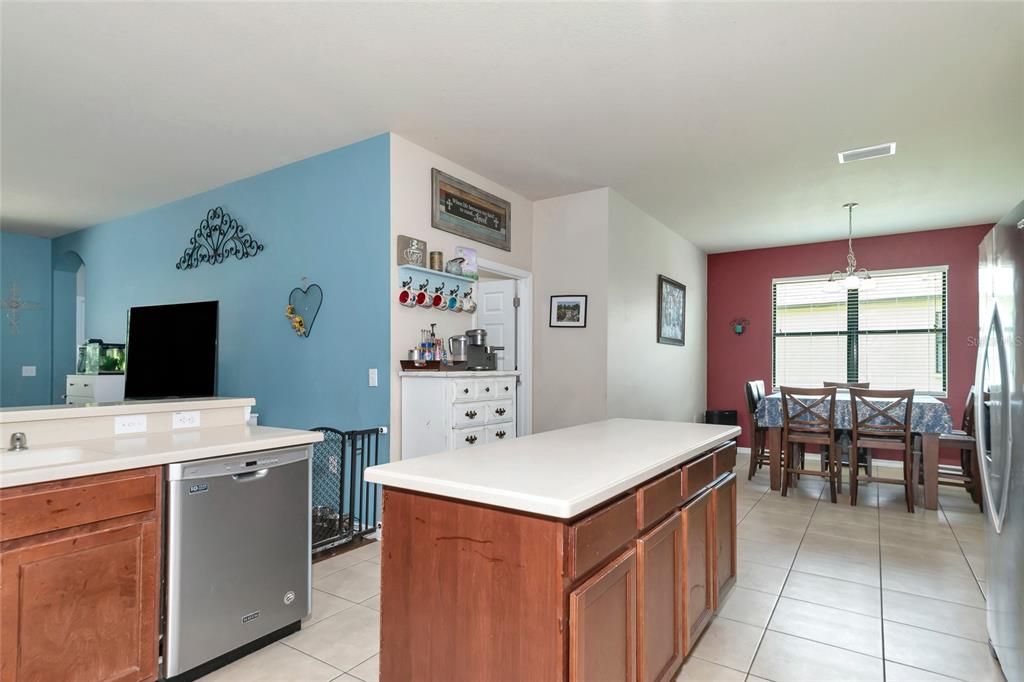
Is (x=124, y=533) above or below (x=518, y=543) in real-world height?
below

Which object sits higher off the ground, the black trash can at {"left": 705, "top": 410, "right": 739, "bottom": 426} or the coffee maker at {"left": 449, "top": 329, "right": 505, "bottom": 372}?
the coffee maker at {"left": 449, "top": 329, "right": 505, "bottom": 372}

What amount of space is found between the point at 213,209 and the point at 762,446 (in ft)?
19.6

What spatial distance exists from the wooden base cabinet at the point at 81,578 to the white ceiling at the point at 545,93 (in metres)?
2.14

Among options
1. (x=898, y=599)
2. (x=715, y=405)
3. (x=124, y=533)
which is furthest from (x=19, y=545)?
(x=715, y=405)

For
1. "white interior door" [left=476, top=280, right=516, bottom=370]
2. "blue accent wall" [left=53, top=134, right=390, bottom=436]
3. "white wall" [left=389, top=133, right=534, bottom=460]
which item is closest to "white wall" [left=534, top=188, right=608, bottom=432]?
"white interior door" [left=476, top=280, right=516, bottom=370]

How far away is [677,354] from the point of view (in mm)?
6406

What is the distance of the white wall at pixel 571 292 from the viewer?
480 cm

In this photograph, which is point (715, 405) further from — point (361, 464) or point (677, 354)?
point (361, 464)

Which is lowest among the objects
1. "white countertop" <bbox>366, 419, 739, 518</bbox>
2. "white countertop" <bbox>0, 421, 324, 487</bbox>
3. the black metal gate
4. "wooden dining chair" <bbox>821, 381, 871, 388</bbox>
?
the black metal gate

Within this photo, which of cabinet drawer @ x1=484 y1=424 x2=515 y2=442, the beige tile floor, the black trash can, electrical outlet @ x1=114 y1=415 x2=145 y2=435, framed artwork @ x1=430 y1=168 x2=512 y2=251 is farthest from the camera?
the black trash can

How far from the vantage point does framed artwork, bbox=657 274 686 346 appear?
19.3 ft

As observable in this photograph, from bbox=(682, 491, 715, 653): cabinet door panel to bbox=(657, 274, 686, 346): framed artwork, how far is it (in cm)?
383

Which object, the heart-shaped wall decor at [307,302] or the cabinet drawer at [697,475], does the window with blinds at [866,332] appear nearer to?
the cabinet drawer at [697,475]

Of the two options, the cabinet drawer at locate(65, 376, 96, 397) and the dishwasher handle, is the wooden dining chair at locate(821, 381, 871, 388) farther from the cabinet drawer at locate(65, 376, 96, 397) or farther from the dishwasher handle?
the cabinet drawer at locate(65, 376, 96, 397)
